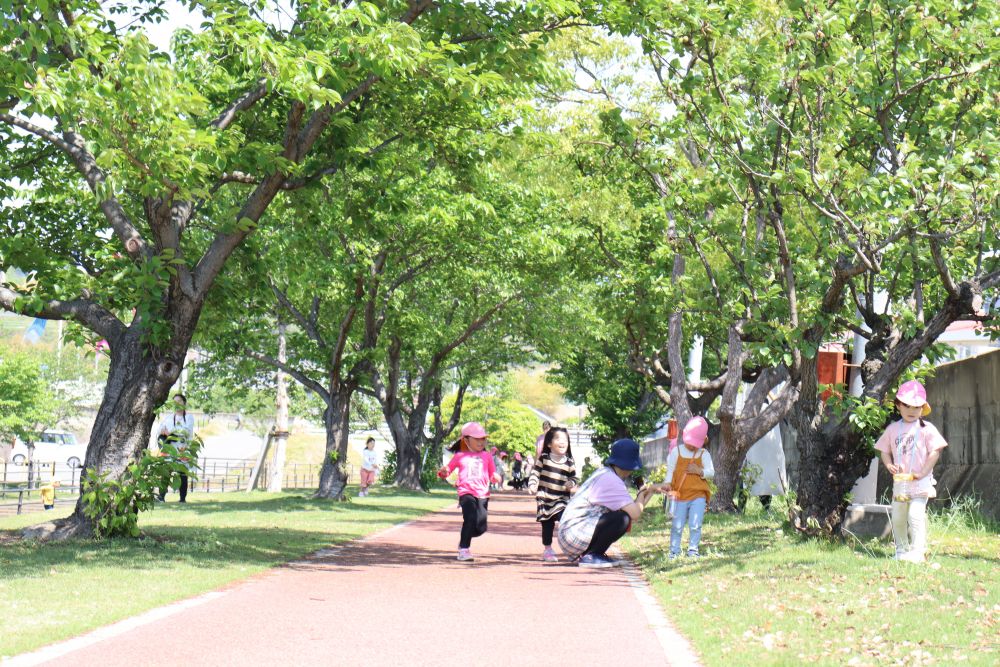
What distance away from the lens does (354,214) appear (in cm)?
1479

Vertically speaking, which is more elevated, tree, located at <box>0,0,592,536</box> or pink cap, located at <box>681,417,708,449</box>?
tree, located at <box>0,0,592,536</box>

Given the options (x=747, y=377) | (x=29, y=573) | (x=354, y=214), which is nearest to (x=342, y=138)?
(x=354, y=214)

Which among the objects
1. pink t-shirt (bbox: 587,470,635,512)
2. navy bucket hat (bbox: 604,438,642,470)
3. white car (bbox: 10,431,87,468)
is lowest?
pink t-shirt (bbox: 587,470,635,512)

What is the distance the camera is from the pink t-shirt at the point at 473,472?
13453 mm

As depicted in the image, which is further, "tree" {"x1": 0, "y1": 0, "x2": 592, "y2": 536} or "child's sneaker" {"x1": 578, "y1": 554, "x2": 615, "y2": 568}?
"child's sneaker" {"x1": 578, "y1": 554, "x2": 615, "y2": 568}

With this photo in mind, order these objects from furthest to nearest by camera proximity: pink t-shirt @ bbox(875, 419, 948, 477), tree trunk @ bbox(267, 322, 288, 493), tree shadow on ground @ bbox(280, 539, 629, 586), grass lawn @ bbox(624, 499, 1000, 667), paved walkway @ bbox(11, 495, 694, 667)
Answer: tree trunk @ bbox(267, 322, 288, 493) < tree shadow on ground @ bbox(280, 539, 629, 586) < pink t-shirt @ bbox(875, 419, 948, 477) < grass lawn @ bbox(624, 499, 1000, 667) < paved walkway @ bbox(11, 495, 694, 667)

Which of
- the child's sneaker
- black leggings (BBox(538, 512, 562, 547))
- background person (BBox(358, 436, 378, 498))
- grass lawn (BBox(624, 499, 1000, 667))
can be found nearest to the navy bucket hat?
grass lawn (BBox(624, 499, 1000, 667))

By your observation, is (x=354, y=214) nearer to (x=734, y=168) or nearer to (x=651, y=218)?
(x=734, y=168)

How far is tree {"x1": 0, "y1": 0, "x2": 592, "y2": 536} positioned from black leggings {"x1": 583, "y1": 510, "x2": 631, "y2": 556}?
484 cm

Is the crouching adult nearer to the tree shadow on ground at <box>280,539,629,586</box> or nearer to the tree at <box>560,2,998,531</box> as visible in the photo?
the tree shadow on ground at <box>280,539,629,586</box>

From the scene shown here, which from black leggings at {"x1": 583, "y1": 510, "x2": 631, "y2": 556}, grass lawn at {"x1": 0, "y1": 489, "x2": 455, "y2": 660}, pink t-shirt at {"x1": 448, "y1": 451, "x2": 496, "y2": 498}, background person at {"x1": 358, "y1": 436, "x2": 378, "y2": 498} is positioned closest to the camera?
grass lawn at {"x1": 0, "y1": 489, "x2": 455, "y2": 660}

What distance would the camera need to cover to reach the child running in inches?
530

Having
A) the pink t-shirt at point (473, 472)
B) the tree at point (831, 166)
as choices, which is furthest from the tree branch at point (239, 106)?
the pink t-shirt at point (473, 472)

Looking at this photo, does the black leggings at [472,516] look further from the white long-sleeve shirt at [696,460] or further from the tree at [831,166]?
the tree at [831,166]
